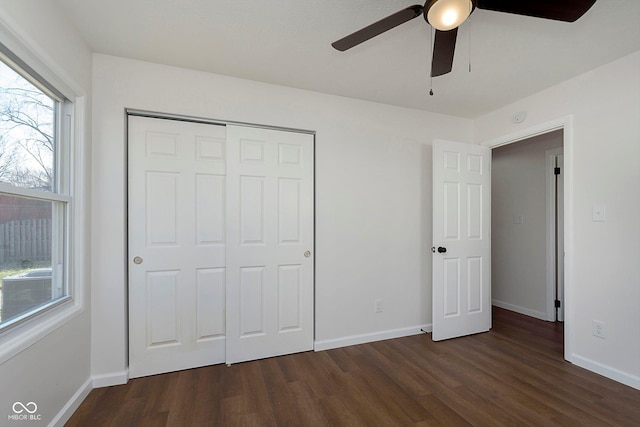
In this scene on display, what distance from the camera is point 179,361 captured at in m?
2.27

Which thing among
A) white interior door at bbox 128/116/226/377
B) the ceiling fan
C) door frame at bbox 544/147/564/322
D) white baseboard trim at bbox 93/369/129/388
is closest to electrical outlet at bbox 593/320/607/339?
door frame at bbox 544/147/564/322

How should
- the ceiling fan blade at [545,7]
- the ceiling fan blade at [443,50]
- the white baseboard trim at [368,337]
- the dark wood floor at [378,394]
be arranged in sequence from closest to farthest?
the ceiling fan blade at [545,7] → the ceiling fan blade at [443,50] → the dark wood floor at [378,394] → the white baseboard trim at [368,337]

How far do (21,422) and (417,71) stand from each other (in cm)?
327

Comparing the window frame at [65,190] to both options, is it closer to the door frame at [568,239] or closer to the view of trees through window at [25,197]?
the view of trees through window at [25,197]

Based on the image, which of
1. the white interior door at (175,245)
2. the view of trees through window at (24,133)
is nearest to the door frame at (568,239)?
the white interior door at (175,245)

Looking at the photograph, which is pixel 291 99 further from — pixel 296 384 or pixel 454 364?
pixel 454 364

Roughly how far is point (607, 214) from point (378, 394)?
2.26 m

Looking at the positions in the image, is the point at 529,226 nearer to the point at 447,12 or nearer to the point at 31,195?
the point at 447,12

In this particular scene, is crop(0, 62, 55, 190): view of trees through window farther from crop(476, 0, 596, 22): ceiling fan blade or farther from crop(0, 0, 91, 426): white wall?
crop(476, 0, 596, 22): ceiling fan blade

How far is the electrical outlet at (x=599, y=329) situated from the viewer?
219 cm

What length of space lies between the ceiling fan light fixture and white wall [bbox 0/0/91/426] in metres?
1.86

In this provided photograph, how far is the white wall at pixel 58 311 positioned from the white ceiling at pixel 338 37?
0.73 ft

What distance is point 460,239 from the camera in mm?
2980

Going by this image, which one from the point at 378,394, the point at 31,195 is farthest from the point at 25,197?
the point at 378,394
